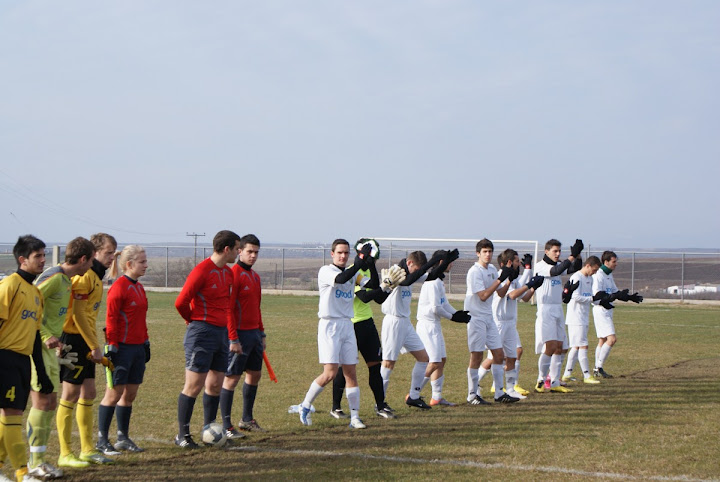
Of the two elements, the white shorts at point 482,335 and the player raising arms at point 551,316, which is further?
the player raising arms at point 551,316

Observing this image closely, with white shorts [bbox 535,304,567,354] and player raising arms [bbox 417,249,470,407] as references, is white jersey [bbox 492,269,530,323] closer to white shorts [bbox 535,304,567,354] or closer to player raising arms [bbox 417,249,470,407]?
white shorts [bbox 535,304,567,354]

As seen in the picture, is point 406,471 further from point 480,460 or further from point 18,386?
point 18,386

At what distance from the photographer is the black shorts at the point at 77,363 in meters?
6.98

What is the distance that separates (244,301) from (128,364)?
1530 mm

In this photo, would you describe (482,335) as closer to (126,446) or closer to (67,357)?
(126,446)

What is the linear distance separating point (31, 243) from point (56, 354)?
44.6 inches

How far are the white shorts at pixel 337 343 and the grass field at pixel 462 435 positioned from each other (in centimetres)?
79

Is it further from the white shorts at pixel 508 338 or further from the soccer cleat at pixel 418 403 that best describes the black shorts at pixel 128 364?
the white shorts at pixel 508 338

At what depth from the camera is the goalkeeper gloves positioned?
21.9ft

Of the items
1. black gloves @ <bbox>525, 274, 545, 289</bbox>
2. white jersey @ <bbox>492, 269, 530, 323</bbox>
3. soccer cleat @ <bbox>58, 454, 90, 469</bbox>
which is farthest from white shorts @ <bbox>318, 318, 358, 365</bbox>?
black gloves @ <bbox>525, 274, 545, 289</bbox>

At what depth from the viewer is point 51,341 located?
254 inches

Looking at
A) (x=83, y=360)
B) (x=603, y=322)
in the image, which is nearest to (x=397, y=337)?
(x=83, y=360)

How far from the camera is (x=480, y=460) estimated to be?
23.2 feet

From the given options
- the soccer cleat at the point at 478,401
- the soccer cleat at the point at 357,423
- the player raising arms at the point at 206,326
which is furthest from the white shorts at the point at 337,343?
the soccer cleat at the point at 478,401
